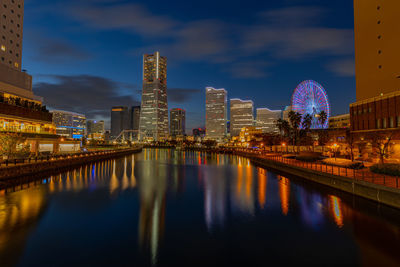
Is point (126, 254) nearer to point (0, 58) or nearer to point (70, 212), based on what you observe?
point (70, 212)

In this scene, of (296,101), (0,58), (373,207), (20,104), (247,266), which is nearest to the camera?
(247,266)

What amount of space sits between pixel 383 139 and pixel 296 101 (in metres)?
41.1

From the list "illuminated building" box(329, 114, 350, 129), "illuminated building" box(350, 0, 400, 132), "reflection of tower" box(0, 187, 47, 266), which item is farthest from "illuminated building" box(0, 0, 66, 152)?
"illuminated building" box(329, 114, 350, 129)

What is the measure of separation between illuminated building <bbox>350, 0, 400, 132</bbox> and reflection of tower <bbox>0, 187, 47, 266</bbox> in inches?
2194

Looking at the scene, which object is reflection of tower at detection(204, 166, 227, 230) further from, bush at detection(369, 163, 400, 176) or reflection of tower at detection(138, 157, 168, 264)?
bush at detection(369, 163, 400, 176)

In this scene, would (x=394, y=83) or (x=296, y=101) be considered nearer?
(x=394, y=83)

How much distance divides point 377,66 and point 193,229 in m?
61.0

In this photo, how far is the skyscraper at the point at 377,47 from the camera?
51.7 meters

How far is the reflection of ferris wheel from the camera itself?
77.8 m

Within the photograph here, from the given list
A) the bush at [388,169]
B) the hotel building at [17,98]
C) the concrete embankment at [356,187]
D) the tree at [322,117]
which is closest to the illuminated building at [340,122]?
the tree at [322,117]

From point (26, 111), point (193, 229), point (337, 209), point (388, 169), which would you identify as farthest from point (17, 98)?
point (388, 169)

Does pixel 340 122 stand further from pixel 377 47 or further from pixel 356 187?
pixel 356 187

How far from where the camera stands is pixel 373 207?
21.6 meters

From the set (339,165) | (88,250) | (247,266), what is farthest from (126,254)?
(339,165)
